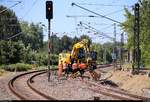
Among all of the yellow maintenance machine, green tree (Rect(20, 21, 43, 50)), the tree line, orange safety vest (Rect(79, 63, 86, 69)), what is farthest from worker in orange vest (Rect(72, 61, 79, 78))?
green tree (Rect(20, 21, 43, 50))

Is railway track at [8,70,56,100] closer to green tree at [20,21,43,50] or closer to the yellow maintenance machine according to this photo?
the yellow maintenance machine

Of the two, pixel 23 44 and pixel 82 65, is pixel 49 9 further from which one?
pixel 23 44

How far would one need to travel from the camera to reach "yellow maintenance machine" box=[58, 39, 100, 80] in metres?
41.2

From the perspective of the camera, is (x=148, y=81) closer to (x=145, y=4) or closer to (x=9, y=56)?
(x=145, y=4)

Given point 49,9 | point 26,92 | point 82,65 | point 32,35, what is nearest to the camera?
point 26,92

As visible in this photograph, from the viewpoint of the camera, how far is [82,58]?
143 feet

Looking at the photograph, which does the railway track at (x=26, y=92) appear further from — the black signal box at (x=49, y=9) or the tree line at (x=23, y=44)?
the tree line at (x=23, y=44)

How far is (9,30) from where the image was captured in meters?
134

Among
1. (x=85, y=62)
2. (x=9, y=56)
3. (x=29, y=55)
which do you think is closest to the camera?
(x=85, y=62)

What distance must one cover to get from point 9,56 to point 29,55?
14.5m

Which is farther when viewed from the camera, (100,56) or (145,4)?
(100,56)

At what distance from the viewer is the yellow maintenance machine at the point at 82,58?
4123 cm

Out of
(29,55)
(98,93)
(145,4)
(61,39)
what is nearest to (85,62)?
(98,93)

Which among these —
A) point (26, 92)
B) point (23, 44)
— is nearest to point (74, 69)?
point (26, 92)
